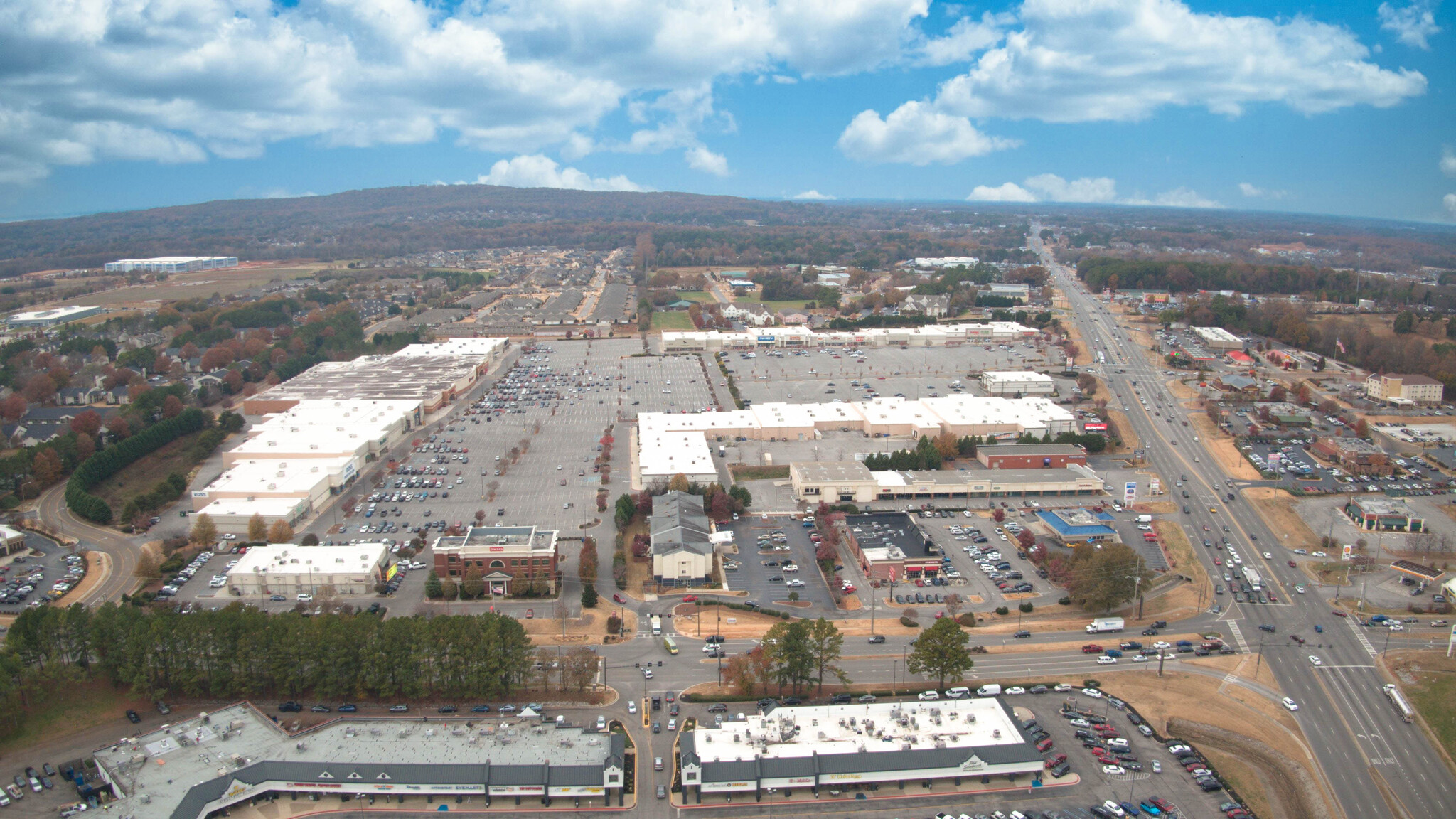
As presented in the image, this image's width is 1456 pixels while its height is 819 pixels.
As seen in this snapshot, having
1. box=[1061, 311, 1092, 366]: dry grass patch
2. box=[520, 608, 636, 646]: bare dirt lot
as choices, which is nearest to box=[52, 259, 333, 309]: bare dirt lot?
box=[520, 608, 636, 646]: bare dirt lot

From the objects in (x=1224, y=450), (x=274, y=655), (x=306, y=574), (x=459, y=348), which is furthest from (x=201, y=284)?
(x=1224, y=450)

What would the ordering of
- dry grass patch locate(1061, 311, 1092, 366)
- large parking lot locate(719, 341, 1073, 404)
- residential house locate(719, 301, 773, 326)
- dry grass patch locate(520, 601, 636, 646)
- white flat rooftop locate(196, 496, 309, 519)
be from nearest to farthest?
dry grass patch locate(520, 601, 636, 646)
white flat rooftop locate(196, 496, 309, 519)
large parking lot locate(719, 341, 1073, 404)
dry grass patch locate(1061, 311, 1092, 366)
residential house locate(719, 301, 773, 326)

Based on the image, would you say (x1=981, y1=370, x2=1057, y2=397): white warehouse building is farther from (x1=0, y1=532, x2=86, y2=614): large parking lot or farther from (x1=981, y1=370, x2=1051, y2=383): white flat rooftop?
(x1=0, y1=532, x2=86, y2=614): large parking lot

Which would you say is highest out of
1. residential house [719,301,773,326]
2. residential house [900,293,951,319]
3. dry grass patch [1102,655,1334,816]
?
residential house [900,293,951,319]

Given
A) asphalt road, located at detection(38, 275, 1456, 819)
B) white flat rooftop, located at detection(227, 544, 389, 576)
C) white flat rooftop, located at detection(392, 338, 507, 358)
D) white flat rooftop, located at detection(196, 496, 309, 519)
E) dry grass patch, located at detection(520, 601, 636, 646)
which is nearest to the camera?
asphalt road, located at detection(38, 275, 1456, 819)

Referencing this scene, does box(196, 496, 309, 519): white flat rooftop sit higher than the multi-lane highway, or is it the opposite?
box(196, 496, 309, 519): white flat rooftop

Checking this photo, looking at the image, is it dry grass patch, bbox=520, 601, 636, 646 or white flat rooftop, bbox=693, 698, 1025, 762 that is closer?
white flat rooftop, bbox=693, 698, 1025, 762
